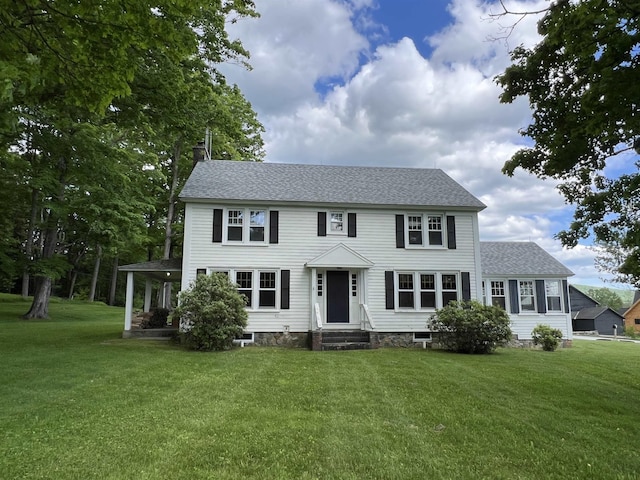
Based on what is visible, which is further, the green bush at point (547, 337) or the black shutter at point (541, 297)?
the black shutter at point (541, 297)

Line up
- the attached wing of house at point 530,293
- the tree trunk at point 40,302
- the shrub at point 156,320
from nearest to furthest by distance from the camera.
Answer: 1. the shrub at point 156,320
2. the attached wing of house at point 530,293
3. the tree trunk at point 40,302

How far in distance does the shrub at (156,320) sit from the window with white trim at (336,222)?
781 centimetres

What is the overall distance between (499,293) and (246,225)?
11.9 metres

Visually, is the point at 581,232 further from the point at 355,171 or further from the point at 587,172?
the point at 355,171

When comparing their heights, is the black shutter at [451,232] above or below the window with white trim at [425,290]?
above

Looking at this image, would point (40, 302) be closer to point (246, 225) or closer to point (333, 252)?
point (246, 225)

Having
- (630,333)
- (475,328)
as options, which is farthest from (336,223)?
(630,333)

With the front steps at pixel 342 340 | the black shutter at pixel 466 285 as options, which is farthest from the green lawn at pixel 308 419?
the black shutter at pixel 466 285

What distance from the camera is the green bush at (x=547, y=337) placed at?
16.0 m

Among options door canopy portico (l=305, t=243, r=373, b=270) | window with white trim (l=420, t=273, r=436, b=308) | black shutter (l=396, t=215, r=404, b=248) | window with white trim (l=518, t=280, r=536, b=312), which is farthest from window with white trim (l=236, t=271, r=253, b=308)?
window with white trim (l=518, t=280, r=536, b=312)

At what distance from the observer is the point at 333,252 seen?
14.8m

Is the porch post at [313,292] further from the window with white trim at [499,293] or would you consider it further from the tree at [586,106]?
the window with white trim at [499,293]

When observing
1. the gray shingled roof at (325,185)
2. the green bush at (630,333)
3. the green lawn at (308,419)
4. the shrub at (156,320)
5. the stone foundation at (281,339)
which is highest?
the gray shingled roof at (325,185)

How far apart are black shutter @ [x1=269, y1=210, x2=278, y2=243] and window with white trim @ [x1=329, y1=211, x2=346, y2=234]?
6.61 ft
